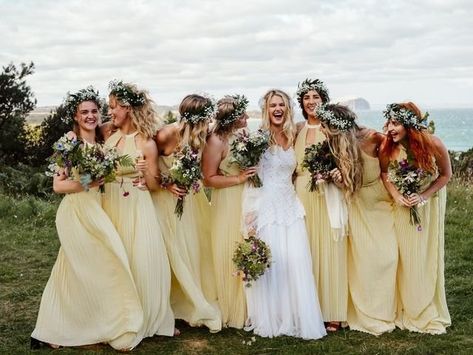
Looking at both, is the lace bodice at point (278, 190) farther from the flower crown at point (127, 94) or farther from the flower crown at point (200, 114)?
the flower crown at point (127, 94)

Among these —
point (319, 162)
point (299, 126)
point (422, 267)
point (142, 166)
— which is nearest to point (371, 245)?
point (422, 267)

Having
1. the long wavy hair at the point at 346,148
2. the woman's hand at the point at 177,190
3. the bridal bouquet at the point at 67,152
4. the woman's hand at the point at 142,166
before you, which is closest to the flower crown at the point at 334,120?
the long wavy hair at the point at 346,148

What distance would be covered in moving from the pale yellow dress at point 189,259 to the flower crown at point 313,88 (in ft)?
5.91

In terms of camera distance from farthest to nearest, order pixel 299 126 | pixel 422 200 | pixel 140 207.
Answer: pixel 299 126 → pixel 422 200 → pixel 140 207

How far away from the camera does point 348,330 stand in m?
7.42

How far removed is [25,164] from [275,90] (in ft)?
58.7

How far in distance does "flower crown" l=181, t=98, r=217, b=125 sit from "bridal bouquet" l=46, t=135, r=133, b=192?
3.24ft

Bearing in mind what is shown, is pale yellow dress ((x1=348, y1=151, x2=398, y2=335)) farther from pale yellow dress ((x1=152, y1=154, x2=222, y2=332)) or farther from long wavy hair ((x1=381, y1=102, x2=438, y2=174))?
pale yellow dress ((x1=152, y1=154, x2=222, y2=332))

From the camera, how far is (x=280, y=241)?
736cm

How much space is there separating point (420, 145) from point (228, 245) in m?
2.45

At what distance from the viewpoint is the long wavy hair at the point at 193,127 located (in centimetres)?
723

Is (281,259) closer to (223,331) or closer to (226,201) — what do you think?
(226,201)

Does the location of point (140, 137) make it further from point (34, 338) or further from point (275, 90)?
point (34, 338)

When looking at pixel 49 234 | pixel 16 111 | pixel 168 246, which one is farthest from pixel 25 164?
pixel 168 246
